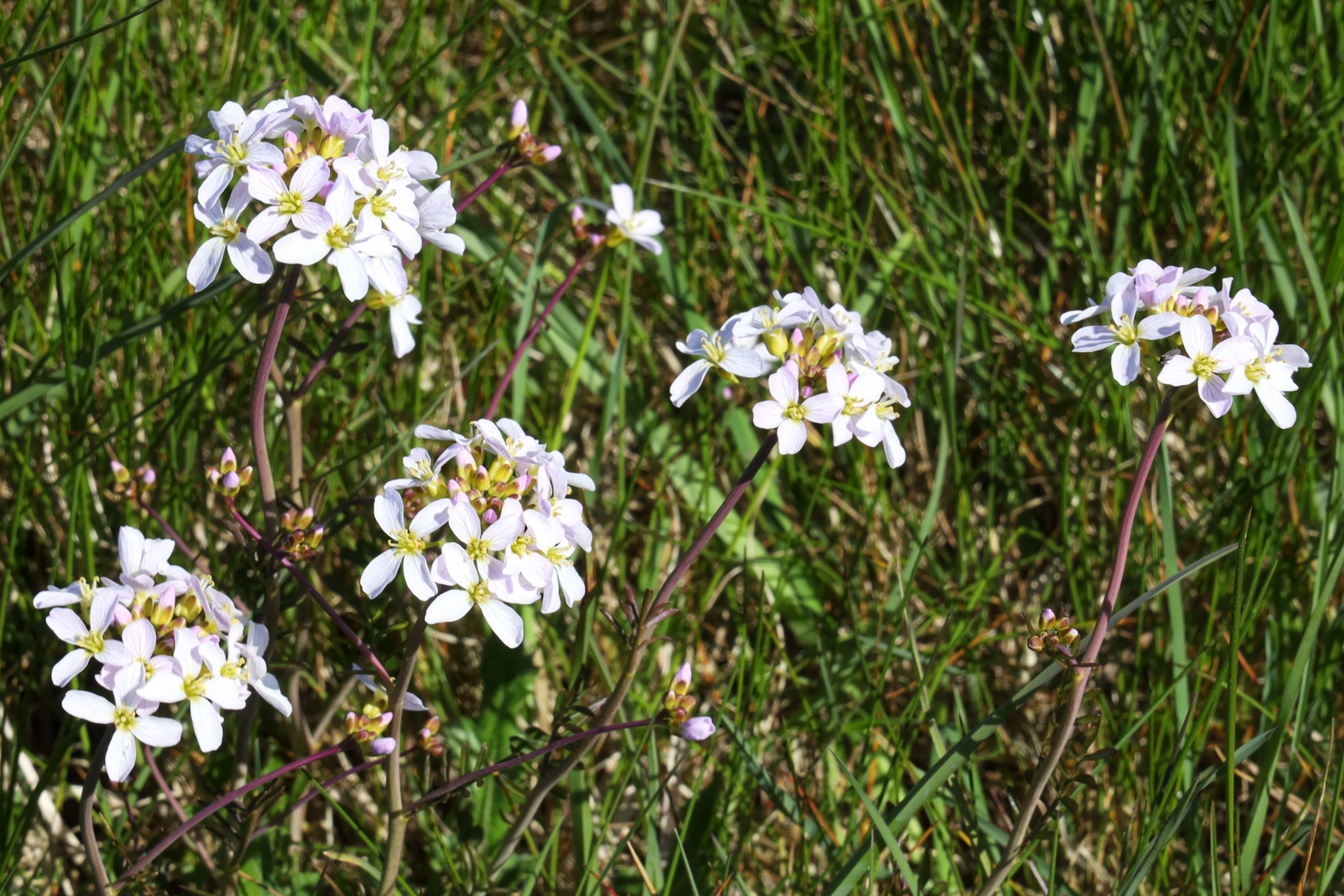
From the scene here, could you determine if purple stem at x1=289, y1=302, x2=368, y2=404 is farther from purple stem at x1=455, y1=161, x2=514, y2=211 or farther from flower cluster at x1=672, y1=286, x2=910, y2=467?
flower cluster at x1=672, y1=286, x2=910, y2=467

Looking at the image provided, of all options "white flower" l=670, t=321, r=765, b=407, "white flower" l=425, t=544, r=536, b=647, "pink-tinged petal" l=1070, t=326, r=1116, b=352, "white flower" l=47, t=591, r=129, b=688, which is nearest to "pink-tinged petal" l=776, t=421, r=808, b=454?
"white flower" l=670, t=321, r=765, b=407

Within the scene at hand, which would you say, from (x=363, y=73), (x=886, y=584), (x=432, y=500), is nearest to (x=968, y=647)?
(x=886, y=584)

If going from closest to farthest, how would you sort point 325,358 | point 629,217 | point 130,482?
point 325,358, point 130,482, point 629,217

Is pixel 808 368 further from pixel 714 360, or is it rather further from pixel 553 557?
pixel 553 557

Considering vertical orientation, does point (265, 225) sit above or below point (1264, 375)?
above

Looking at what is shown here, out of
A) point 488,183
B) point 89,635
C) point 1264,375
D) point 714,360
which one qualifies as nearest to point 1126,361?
point 1264,375

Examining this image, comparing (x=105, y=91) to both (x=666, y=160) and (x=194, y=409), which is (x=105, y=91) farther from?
(x=666, y=160)

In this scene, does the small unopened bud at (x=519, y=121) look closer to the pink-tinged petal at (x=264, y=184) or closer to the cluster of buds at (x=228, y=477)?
the pink-tinged petal at (x=264, y=184)
